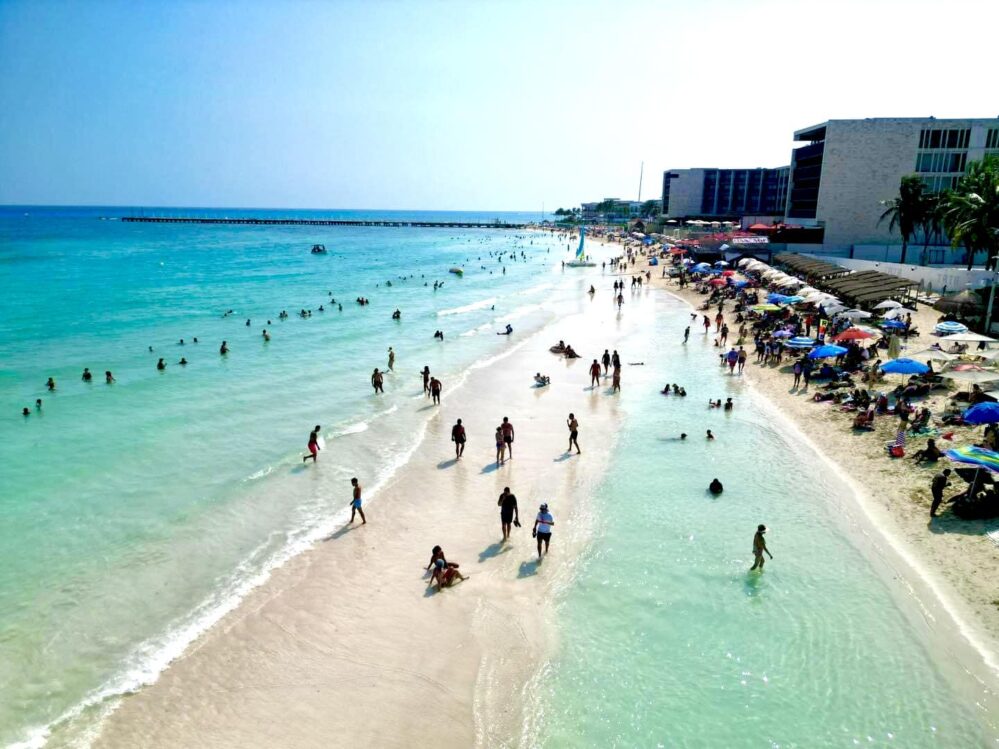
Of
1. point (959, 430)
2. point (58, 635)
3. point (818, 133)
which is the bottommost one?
point (58, 635)

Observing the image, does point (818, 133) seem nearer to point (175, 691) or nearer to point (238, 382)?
point (238, 382)

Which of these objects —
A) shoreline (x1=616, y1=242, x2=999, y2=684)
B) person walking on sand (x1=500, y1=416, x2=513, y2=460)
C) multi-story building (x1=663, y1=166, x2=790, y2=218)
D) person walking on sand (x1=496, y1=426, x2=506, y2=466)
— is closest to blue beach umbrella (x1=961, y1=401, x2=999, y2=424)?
shoreline (x1=616, y1=242, x2=999, y2=684)

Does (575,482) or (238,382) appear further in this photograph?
(238,382)

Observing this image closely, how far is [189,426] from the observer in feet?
70.8

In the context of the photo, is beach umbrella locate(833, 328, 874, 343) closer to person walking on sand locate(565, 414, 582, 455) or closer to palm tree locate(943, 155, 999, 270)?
palm tree locate(943, 155, 999, 270)

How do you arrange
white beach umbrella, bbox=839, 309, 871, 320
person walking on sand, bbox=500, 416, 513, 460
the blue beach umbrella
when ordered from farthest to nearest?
white beach umbrella, bbox=839, 309, 871, 320 < person walking on sand, bbox=500, 416, 513, 460 < the blue beach umbrella

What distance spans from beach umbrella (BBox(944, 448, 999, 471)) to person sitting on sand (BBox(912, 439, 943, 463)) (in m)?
2.93

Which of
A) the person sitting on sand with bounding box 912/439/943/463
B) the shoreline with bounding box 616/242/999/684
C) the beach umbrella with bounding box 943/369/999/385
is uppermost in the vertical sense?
the beach umbrella with bounding box 943/369/999/385

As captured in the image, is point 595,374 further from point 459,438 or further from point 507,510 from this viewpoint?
point 507,510

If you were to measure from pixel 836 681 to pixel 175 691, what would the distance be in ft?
32.8

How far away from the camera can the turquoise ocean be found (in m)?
9.04

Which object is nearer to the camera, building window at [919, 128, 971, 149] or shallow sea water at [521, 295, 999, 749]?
shallow sea water at [521, 295, 999, 749]

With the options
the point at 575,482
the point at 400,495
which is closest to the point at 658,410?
the point at 575,482

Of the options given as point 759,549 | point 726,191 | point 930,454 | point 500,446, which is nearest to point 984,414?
point 930,454
